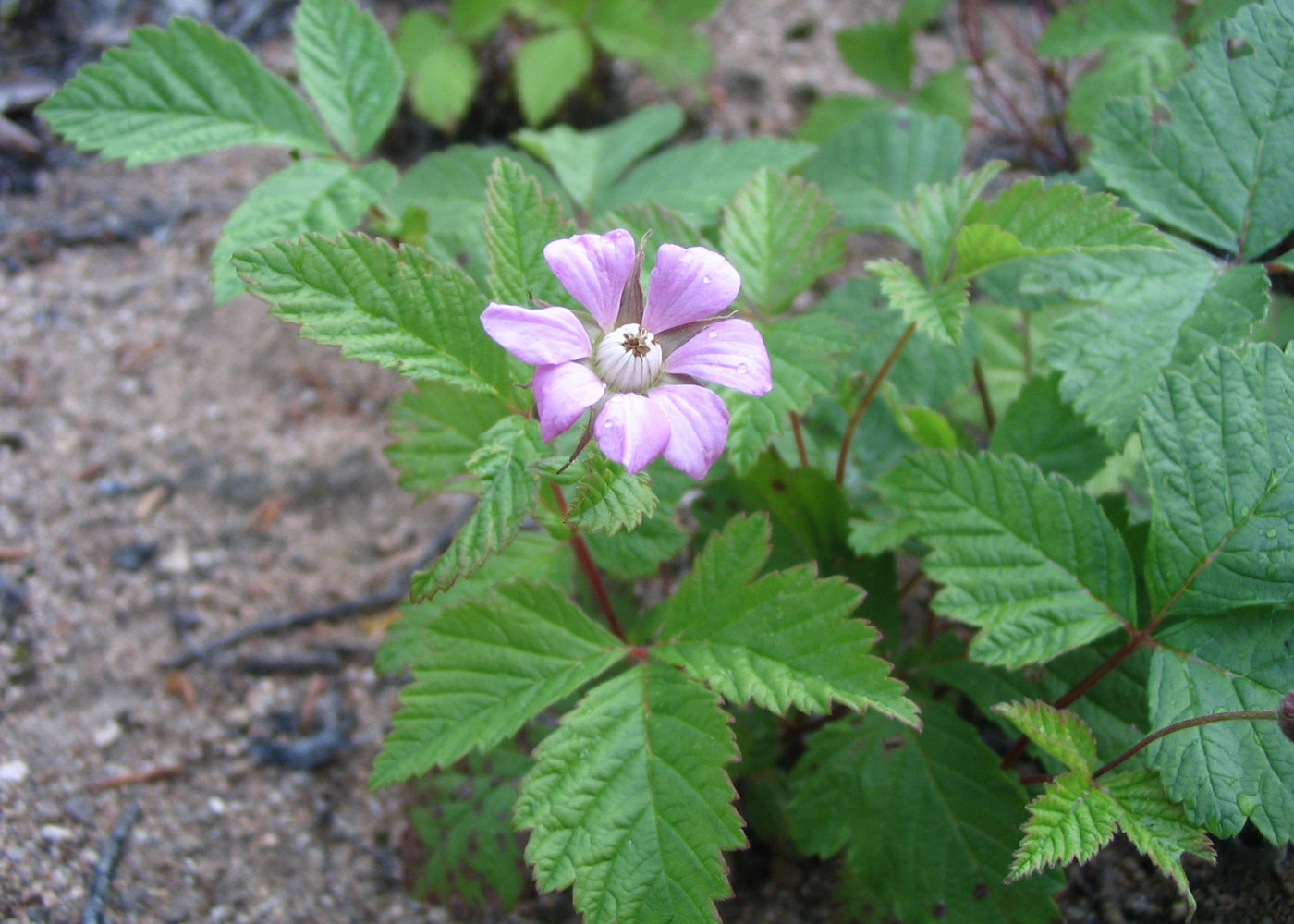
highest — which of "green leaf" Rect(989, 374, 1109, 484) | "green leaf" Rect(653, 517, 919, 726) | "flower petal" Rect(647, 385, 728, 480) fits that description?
"flower petal" Rect(647, 385, 728, 480)

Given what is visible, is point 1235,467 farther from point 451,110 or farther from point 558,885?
point 451,110

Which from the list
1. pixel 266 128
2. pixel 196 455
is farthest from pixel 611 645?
pixel 196 455

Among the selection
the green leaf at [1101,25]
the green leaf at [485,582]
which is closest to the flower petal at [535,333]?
the green leaf at [485,582]

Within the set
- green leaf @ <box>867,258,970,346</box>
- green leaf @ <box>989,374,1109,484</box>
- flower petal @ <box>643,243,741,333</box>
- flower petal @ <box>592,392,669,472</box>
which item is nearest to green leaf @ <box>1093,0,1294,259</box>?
green leaf @ <box>989,374,1109,484</box>

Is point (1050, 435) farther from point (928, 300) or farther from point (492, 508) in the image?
point (492, 508)

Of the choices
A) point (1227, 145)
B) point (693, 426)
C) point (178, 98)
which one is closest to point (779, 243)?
point (693, 426)

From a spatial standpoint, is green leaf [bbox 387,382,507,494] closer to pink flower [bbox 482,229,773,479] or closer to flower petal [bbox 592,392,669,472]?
pink flower [bbox 482,229,773,479]

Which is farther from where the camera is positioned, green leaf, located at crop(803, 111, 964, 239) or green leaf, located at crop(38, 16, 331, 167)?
green leaf, located at crop(803, 111, 964, 239)
